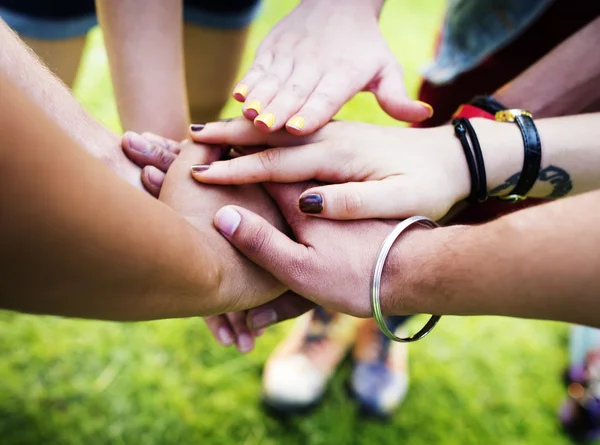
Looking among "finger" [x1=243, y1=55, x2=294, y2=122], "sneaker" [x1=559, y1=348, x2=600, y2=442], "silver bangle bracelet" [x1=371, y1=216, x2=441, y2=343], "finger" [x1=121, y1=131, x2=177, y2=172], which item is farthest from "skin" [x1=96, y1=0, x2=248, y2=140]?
"sneaker" [x1=559, y1=348, x2=600, y2=442]

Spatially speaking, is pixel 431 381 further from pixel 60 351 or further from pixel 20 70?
pixel 20 70

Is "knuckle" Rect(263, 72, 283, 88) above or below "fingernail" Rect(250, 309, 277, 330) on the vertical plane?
above

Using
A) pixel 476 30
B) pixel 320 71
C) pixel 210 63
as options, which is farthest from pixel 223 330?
pixel 476 30

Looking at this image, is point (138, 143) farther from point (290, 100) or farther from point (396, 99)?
point (396, 99)

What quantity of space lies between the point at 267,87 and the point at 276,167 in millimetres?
157

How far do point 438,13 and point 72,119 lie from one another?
317cm

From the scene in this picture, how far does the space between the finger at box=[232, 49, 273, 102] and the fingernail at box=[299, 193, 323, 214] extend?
24cm

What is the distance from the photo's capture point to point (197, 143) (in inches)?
39.7

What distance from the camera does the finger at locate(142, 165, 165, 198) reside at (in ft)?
3.24

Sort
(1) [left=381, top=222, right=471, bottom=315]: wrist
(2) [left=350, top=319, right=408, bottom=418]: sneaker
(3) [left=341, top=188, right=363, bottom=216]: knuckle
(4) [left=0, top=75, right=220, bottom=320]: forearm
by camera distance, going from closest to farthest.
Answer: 1. (4) [left=0, top=75, right=220, bottom=320]: forearm
2. (1) [left=381, top=222, right=471, bottom=315]: wrist
3. (3) [left=341, top=188, right=363, bottom=216]: knuckle
4. (2) [left=350, top=319, right=408, bottom=418]: sneaker

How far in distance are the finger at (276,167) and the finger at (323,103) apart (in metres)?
0.04

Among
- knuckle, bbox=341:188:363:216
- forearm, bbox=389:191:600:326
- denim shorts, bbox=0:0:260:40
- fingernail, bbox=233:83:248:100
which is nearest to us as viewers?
forearm, bbox=389:191:600:326

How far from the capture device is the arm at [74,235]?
1.47 ft

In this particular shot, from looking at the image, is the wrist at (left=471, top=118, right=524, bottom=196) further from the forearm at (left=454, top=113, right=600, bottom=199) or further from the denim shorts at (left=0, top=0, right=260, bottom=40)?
the denim shorts at (left=0, top=0, right=260, bottom=40)
